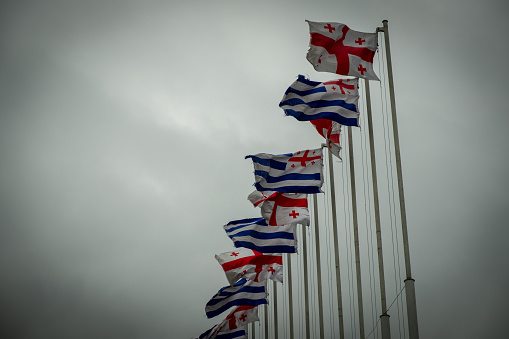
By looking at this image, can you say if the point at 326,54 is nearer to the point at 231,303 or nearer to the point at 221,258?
the point at 221,258

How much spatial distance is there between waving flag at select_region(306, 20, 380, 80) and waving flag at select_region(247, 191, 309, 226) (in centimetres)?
776

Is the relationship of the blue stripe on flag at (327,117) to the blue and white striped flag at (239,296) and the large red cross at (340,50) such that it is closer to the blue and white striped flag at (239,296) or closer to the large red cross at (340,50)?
the large red cross at (340,50)

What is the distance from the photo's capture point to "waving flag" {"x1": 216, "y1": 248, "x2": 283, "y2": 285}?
4025cm

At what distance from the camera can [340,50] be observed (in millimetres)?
30266

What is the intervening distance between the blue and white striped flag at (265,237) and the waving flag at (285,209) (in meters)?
0.91

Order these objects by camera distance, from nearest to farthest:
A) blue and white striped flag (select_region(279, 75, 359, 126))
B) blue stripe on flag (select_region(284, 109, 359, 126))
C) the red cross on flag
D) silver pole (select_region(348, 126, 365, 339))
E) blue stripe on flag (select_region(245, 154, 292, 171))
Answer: blue stripe on flag (select_region(284, 109, 359, 126)) < blue and white striped flag (select_region(279, 75, 359, 126)) < silver pole (select_region(348, 126, 365, 339)) < blue stripe on flag (select_region(245, 154, 292, 171)) < the red cross on flag

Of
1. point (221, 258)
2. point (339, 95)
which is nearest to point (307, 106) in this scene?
point (339, 95)

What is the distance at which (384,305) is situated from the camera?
27500 millimetres

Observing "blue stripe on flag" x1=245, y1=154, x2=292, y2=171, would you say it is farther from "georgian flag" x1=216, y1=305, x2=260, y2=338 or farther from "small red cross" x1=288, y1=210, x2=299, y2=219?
"georgian flag" x1=216, y1=305, x2=260, y2=338

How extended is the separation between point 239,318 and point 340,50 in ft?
73.4

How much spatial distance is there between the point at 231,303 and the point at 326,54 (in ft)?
60.5

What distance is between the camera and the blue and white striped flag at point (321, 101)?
3066cm

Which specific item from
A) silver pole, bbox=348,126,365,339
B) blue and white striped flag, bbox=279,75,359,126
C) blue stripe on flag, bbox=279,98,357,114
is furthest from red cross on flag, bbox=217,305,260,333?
blue stripe on flag, bbox=279,98,357,114

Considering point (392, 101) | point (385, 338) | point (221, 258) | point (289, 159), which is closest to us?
point (385, 338)
